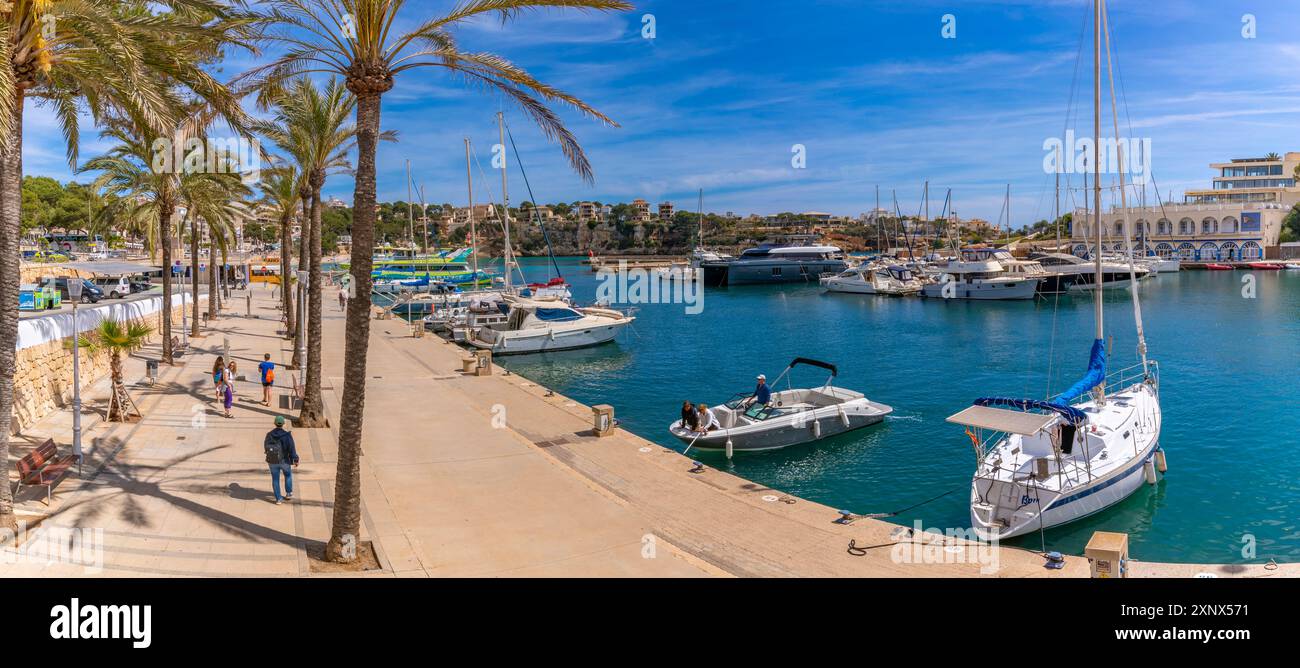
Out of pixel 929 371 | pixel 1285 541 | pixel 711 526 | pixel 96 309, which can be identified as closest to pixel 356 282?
pixel 711 526

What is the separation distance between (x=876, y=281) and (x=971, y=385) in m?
54.8

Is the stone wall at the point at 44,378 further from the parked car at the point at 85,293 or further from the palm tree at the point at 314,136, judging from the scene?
the parked car at the point at 85,293

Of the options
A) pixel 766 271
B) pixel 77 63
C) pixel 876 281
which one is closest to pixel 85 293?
pixel 77 63

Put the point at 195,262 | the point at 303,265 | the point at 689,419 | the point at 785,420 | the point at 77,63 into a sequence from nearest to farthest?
1. the point at 77,63
2. the point at 689,419
3. the point at 785,420
4. the point at 195,262
5. the point at 303,265

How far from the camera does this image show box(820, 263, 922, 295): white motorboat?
8294 cm

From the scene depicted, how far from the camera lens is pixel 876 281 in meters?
85.1

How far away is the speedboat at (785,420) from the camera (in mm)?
20797

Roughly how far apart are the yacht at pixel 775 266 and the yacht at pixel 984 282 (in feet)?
106

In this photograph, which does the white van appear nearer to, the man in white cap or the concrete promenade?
the concrete promenade

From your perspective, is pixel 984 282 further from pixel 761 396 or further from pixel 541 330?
pixel 761 396

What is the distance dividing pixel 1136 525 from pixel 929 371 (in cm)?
2026

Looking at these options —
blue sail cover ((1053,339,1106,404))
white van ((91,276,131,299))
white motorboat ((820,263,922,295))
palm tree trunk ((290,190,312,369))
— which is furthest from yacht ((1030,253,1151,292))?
white van ((91,276,131,299))

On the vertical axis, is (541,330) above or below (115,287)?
below
